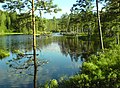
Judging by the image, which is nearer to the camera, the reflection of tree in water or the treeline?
the treeline

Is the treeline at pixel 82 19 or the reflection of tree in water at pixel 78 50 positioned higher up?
the treeline at pixel 82 19

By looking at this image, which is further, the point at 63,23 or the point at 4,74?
the point at 63,23

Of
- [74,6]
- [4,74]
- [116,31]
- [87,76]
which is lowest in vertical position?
[4,74]

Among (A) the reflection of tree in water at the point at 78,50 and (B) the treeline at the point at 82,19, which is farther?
(A) the reflection of tree in water at the point at 78,50

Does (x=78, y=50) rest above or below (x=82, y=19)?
below

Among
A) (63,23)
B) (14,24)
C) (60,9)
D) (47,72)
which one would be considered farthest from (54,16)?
(63,23)

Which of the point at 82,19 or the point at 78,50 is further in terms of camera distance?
the point at 78,50

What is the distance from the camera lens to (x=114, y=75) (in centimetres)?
1616

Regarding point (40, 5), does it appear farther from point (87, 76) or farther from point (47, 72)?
point (47, 72)

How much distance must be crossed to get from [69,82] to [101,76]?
2490 mm

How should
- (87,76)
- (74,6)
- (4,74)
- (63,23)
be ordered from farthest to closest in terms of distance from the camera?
(63,23), (74,6), (4,74), (87,76)

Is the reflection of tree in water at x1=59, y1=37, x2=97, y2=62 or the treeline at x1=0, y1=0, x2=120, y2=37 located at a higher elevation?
the treeline at x1=0, y1=0, x2=120, y2=37

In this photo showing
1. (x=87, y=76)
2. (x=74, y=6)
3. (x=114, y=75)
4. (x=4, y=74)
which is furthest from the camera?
(x=74, y=6)

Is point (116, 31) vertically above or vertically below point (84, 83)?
above
